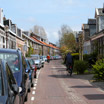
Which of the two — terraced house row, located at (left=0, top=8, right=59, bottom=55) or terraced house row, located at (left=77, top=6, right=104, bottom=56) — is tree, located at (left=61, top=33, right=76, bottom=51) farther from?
terraced house row, located at (left=0, top=8, right=59, bottom=55)

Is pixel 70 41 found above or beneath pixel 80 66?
above

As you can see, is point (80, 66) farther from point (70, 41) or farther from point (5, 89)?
point (70, 41)

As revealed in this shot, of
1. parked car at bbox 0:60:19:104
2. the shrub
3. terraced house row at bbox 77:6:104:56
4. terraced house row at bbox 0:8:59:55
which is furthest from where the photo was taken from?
terraced house row at bbox 0:8:59:55

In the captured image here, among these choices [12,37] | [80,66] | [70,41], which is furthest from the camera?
[70,41]

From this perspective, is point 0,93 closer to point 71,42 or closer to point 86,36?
point 86,36

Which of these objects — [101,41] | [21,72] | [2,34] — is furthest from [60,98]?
[2,34]

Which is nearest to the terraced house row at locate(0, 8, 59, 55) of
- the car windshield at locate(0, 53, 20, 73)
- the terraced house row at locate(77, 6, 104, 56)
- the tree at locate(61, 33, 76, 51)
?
the terraced house row at locate(77, 6, 104, 56)

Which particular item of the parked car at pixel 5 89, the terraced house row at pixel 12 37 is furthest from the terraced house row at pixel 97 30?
the parked car at pixel 5 89

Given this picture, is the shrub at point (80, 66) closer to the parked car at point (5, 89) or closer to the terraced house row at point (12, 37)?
the terraced house row at point (12, 37)

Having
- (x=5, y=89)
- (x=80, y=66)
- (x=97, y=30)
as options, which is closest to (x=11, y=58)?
(x=5, y=89)

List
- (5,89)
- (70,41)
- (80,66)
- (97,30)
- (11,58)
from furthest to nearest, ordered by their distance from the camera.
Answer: (70,41) → (97,30) → (80,66) → (11,58) → (5,89)

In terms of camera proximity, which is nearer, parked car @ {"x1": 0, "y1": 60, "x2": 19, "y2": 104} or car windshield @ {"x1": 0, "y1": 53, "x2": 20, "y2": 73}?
parked car @ {"x1": 0, "y1": 60, "x2": 19, "y2": 104}

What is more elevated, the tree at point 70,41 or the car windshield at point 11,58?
the tree at point 70,41

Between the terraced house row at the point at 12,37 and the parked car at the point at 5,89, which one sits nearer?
the parked car at the point at 5,89
